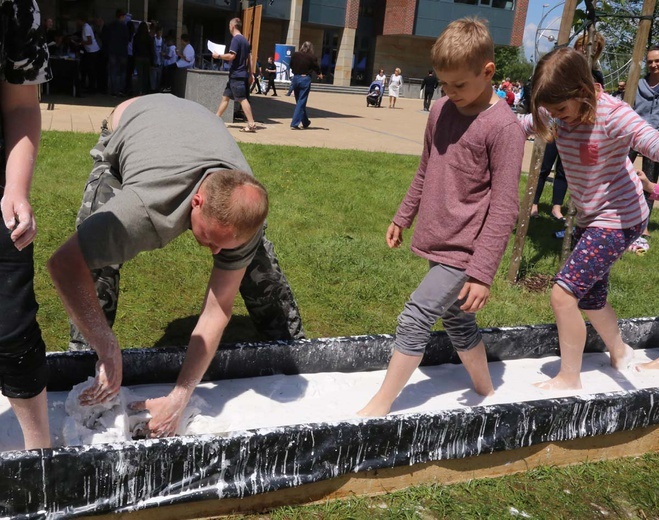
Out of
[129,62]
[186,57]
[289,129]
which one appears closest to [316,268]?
[289,129]

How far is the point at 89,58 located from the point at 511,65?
46101mm

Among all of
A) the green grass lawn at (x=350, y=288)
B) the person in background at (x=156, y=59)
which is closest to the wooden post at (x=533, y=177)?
the green grass lawn at (x=350, y=288)

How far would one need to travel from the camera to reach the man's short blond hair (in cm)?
242

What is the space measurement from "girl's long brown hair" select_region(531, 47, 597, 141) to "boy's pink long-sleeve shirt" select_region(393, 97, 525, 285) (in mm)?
302

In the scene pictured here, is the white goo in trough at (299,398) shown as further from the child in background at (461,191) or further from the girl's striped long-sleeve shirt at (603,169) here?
the girl's striped long-sleeve shirt at (603,169)

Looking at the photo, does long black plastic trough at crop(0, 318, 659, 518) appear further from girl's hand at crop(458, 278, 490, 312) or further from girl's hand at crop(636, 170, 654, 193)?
girl's hand at crop(636, 170, 654, 193)

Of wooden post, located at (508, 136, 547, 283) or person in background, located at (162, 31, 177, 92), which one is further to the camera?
person in background, located at (162, 31, 177, 92)

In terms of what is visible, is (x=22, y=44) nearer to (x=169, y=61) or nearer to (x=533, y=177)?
(x=533, y=177)

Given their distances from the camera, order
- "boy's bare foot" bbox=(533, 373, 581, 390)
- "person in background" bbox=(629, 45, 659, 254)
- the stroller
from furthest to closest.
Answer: the stroller → "person in background" bbox=(629, 45, 659, 254) → "boy's bare foot" bbox=(533, 373, 581, 390)

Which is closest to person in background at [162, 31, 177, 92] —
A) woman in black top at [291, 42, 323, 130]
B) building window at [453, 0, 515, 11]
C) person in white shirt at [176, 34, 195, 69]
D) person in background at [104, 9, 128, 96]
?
person in white shirt at [176, 34, 195, 69]

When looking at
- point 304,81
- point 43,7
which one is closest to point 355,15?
point 43,7

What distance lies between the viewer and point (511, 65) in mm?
56844

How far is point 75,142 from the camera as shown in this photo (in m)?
9.02

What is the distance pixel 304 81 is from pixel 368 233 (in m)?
8.05
